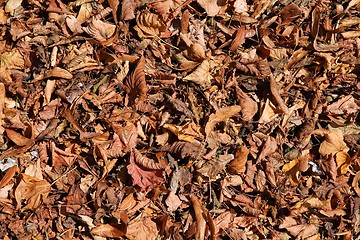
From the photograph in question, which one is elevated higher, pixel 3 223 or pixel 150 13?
pixel 150 13

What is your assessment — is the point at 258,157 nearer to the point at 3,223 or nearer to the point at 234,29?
the point at 234,29

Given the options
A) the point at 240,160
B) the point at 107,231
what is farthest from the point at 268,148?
the point at 107,231

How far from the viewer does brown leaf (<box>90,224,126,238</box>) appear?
5.37 feet

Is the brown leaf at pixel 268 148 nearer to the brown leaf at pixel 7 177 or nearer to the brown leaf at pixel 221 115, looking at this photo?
the brown leaf at pixel 221 115

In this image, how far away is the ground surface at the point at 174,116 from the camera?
1.61 m

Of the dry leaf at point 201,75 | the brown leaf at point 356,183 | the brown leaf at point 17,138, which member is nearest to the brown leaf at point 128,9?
the dry leaf at point 201,75

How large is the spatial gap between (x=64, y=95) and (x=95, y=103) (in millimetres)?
105

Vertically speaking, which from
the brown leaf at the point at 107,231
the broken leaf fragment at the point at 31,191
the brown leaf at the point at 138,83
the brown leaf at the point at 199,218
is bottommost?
the brown leaf at the point at 107,231

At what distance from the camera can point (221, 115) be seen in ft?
5.31

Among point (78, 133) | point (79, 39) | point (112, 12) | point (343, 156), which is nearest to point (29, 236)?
point (78, 133)

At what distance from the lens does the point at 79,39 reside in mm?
1603

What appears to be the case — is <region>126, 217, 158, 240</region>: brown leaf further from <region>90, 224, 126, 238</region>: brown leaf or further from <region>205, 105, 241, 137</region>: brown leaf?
<region>205, 105, 241, 137</region>: brown leaf

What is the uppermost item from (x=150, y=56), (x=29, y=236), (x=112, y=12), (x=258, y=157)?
(x=112, y=12)

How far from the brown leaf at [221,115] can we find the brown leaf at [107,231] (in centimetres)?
45
